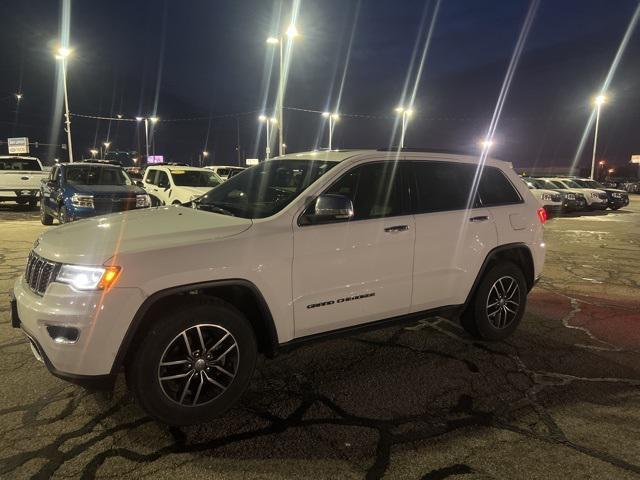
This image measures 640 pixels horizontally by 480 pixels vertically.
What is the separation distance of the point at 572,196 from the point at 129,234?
21.9 m

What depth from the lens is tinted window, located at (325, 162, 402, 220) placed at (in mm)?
3852

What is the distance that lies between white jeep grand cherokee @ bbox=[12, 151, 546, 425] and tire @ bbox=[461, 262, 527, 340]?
18mm

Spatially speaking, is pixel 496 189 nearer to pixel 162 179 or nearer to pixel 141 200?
pixel 141 200

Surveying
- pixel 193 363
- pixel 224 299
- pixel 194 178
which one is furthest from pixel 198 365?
pixel 194 178

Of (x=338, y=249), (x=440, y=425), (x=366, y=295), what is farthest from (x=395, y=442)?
(x=338, y=249)

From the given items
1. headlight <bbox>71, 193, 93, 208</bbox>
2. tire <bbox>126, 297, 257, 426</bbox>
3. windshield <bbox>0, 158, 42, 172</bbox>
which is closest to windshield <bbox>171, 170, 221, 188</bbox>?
headlight <bbox>71, 193, 93, 208</bbox>

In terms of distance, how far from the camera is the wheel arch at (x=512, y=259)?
4516 mm

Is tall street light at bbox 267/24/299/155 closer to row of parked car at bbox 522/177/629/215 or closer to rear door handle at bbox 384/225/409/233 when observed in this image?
row of parked car at bbox 522/177/629/215

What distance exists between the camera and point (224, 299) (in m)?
3.39

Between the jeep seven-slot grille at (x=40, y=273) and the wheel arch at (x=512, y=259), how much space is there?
10.9ft

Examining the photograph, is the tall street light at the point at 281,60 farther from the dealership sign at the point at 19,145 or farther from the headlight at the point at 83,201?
the dealership sign at the point at 19,145

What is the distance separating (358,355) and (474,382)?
1026mm

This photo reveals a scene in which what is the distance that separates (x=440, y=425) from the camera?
3.24 m

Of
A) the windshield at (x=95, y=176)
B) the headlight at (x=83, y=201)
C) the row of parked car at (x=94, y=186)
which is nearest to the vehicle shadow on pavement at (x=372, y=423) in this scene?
the row of parked car at (x=94, y=186)
